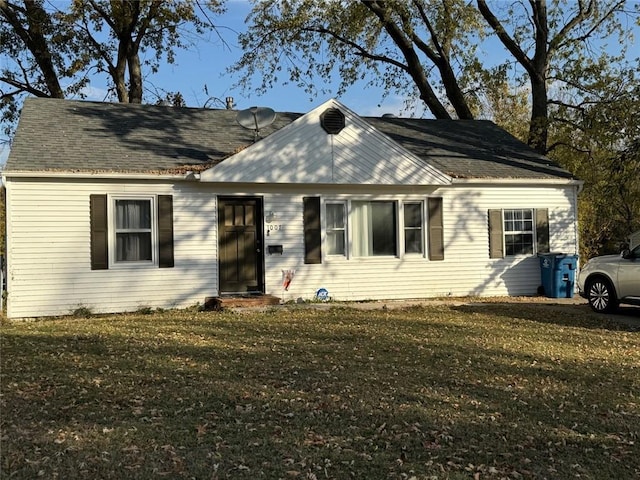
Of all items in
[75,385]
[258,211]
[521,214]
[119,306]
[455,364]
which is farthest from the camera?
[521,214]

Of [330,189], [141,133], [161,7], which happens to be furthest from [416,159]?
[161,7]

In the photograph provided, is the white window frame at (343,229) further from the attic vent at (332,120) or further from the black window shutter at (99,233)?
the black window shutter at (99,233)

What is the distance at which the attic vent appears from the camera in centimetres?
1260

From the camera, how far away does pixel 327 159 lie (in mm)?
12531

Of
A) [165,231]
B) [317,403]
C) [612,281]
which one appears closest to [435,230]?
[612,281]

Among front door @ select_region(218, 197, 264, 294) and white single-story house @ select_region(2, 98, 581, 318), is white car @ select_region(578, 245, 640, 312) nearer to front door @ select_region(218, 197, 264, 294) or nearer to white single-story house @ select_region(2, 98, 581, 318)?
white single-story house @ select_region(2, 98, 581, 318)

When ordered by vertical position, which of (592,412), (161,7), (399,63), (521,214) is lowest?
(592,412)

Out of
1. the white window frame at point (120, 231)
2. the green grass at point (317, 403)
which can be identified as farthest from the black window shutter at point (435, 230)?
the white window frame at point (120, 231)

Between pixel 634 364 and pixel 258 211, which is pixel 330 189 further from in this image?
pixel 634 364

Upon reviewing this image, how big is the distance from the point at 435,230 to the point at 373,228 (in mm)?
1459

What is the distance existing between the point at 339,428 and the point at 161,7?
66.5ft

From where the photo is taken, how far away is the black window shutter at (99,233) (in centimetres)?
1108

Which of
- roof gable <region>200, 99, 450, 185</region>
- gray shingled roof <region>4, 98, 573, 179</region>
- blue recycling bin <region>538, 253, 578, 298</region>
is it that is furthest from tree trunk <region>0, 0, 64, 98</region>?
blue recycling bin <region>538, 253, 578, 298</region>

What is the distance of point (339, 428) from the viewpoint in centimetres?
464
